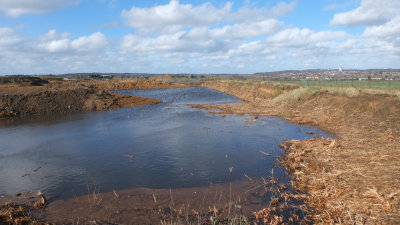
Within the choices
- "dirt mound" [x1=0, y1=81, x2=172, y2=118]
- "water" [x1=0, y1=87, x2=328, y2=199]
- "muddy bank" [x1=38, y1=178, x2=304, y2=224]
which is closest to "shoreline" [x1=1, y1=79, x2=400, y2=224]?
"muddy bank" [x1=38, y1=178, x2=304, y2=224]

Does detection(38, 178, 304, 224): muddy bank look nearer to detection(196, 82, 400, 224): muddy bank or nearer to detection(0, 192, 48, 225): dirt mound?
detection(0, 192, 48, 225): dirt mound

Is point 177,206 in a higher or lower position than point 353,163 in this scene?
lower

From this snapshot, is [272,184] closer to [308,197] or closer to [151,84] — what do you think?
[308,197]

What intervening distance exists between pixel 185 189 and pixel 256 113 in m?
17.3

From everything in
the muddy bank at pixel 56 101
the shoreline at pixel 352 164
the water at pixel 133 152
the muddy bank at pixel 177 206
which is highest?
the muddy bank at pixel 56 101

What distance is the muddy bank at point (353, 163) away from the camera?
274 inches

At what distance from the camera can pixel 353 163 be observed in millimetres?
10055

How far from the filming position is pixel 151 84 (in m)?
71.1

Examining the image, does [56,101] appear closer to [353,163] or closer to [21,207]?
[21,207]

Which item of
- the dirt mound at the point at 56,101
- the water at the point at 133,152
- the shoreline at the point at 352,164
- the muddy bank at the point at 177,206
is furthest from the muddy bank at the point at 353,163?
the dirt mound at the point at 56,101

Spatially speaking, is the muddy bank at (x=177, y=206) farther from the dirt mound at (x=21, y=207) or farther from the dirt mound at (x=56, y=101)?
the dirt mound at (x=56, y=101)

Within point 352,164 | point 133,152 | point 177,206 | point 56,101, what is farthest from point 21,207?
point 56,101

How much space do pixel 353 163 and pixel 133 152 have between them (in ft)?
29.4

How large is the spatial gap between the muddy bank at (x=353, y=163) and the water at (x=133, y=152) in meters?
1.25
